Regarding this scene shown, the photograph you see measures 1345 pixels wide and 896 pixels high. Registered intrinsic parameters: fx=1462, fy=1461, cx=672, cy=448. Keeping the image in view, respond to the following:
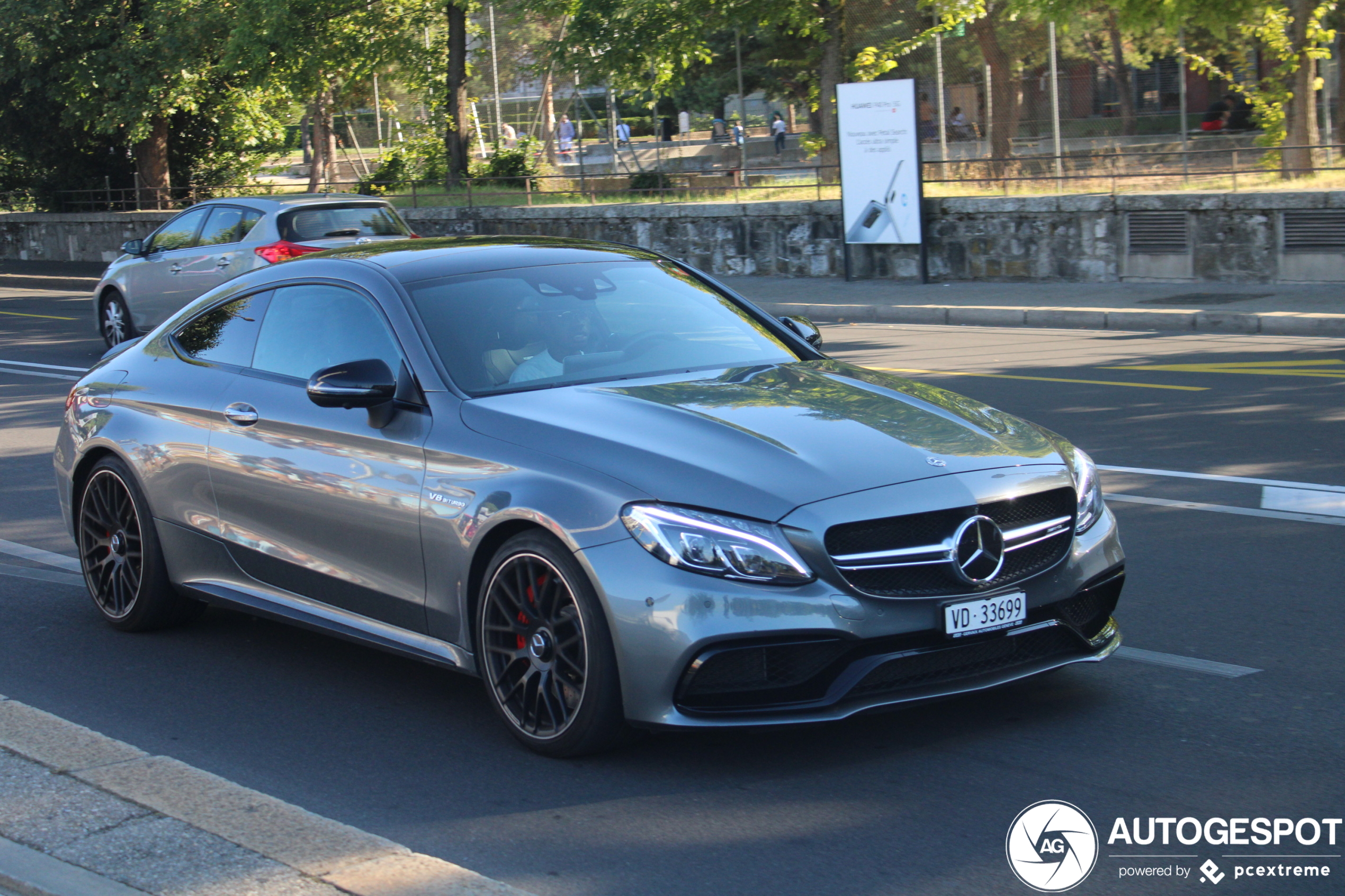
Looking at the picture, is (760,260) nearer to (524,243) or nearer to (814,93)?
(814,93)

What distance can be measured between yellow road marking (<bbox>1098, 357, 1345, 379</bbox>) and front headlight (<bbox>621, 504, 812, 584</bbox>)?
9.14 meters

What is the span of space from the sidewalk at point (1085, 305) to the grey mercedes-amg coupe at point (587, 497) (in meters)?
10.5

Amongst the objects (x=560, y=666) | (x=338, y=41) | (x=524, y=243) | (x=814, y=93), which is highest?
(x=338, y=41)

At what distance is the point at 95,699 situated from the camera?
5.34m

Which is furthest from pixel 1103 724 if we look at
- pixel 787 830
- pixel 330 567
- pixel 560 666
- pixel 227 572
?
pixel 227 572

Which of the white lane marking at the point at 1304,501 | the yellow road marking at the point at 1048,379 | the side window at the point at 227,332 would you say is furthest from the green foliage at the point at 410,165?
the side window at the point at 227,332

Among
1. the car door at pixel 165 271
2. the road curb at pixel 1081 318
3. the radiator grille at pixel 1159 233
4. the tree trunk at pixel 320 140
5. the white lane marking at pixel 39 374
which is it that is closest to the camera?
the white lane marking at pixel 39 374

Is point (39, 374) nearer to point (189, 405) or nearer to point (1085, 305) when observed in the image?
point (189, 405)

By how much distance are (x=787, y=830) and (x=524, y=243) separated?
289 cm

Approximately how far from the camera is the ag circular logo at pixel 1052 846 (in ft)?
11.6

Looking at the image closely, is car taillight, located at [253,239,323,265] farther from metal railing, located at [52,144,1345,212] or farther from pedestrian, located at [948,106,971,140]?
pedestrian, located at [948,106,971,140]

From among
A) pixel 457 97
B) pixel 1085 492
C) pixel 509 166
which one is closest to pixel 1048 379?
pixel 1085 492

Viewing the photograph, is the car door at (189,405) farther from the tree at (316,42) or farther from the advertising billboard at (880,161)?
the tree at (316,42)

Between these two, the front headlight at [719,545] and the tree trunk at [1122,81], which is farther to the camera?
the tree trunk at [1122,81]
